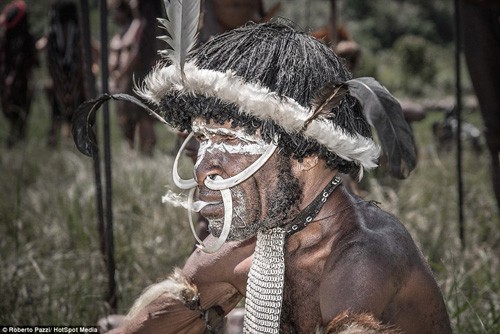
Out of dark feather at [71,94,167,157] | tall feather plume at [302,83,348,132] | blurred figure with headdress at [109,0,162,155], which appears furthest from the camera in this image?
blurred figure with headdress at [109,0,162,155]

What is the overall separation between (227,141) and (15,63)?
5.99 meters

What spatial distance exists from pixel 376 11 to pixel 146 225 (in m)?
16.2

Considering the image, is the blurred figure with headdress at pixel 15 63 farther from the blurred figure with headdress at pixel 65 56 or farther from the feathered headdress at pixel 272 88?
the feathered headdress at pixel 272 88

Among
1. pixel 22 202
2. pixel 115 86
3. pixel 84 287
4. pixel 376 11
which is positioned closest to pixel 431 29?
pixel 376 11

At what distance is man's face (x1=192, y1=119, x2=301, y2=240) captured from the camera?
1901mm

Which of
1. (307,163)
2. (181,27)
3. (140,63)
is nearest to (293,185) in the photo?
(307,163)

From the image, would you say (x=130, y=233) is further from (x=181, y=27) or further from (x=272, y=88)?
(x=272, y=88)

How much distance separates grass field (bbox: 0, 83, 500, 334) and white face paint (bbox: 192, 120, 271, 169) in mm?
403

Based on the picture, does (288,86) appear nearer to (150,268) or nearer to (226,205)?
(226,205)

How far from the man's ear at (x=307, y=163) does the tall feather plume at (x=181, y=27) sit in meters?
0.42

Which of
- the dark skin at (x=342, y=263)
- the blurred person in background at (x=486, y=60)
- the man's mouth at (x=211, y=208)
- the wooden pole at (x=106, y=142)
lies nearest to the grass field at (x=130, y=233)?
the wooden pole at (x=106, y=142)

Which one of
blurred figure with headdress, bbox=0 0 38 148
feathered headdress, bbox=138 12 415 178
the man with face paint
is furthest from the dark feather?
blurred figure with headdress, bbox=0 0 38 148

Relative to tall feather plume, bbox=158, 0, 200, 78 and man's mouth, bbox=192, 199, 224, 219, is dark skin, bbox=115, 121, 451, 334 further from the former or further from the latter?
tall feather plume, bbox=158, 0, 200, 78

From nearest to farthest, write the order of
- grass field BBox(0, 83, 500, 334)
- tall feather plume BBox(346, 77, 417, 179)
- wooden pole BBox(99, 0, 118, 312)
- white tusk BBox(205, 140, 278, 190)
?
tall feather plume BBox(346, 77, 417, 179) → white tusk BBox(205, 140, 278, 190) → wooden pole BBox(99, 0, 118, 312) → grass field BBox(0, 83, 500, 334)
